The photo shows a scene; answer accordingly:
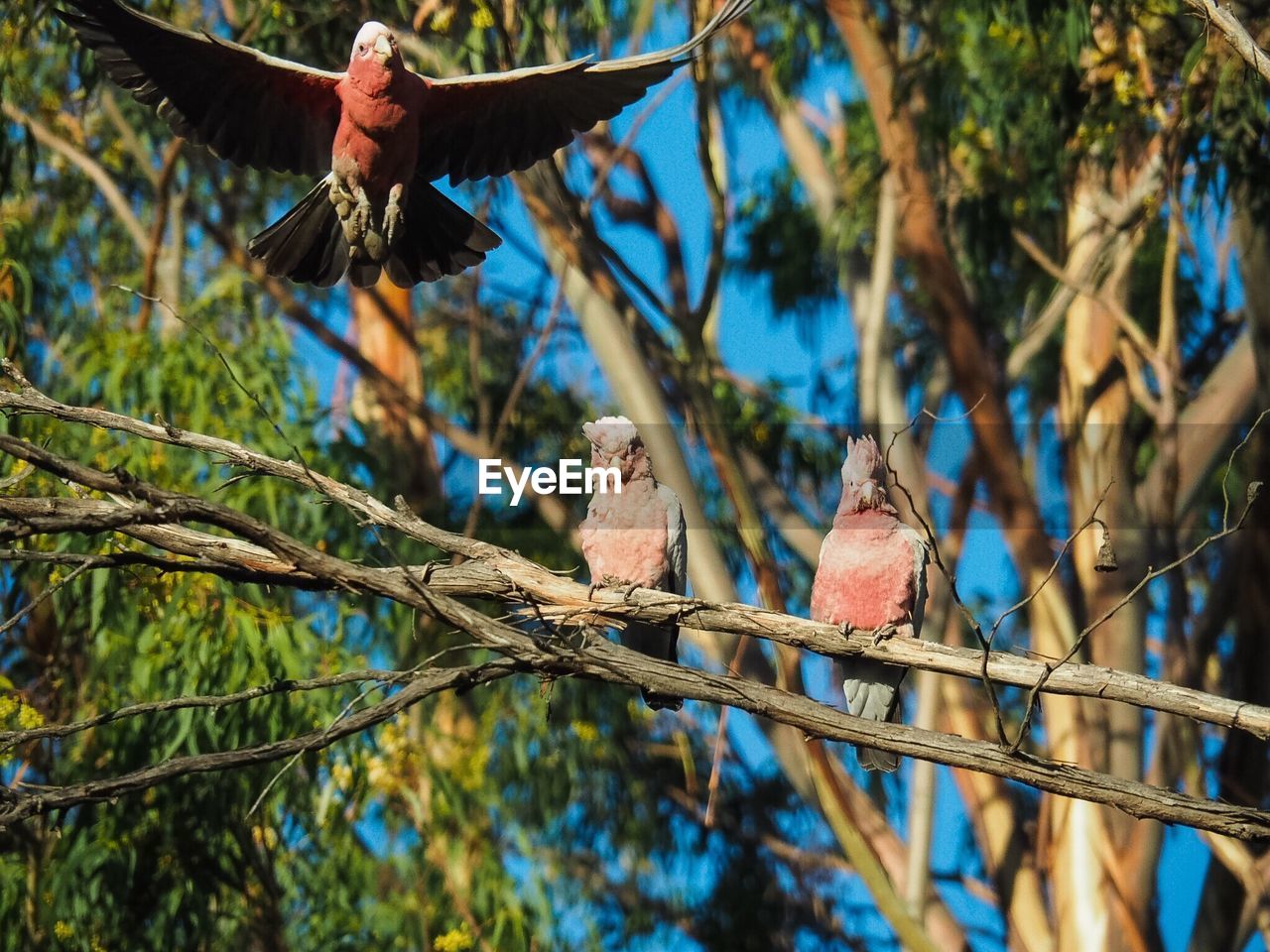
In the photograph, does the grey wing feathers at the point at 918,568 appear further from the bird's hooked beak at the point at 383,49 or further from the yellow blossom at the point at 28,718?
the yellow blossom at the point at 28,718

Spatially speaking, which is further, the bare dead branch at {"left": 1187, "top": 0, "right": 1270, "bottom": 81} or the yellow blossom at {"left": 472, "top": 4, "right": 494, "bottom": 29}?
the yellow blossom at {"left": 472, "top": 4, "right": 494, "bottom": 29}

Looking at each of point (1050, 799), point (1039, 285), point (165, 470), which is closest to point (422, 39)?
point (165, 470)

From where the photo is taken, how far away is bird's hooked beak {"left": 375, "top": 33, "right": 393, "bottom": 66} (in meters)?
4.76

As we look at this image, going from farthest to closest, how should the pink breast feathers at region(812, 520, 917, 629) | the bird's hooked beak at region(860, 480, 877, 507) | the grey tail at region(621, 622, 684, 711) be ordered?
1. the grey tail at region(621, 622, 684, 711)
2. the bird's hooked beak at region(860, 480, 877, 507)
3. the pink breast feathers at region(812, 520, 917, 629)

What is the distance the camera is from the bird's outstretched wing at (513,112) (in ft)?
15.7

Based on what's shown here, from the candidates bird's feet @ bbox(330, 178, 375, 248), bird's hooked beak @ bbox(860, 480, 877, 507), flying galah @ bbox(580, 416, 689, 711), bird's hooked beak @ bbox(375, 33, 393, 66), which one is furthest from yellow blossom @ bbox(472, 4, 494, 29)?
bird's hooked beak @ bbox(860, 480, 877, 507)

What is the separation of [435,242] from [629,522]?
1342 mm

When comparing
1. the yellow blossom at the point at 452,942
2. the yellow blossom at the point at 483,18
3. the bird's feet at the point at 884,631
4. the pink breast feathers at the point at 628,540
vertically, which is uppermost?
the yellow blossom at the point at 483,18

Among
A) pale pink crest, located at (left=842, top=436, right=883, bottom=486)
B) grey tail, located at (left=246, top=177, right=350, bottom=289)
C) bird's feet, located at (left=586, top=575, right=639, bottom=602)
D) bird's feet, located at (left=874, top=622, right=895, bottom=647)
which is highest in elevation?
grey tail, located at (left=246, top=177, right=350, bottom=289)

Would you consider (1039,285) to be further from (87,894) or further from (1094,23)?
(87,894)

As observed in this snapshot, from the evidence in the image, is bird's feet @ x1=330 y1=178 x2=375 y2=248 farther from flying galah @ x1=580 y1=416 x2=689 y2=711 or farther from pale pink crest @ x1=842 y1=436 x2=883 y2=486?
pale pink crest @ x1=842 y1=436 x2=883 y2=486

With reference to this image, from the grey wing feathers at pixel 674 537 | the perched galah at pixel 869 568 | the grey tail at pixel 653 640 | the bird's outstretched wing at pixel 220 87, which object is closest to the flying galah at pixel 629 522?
the grey wing feathers at pixel 674 537

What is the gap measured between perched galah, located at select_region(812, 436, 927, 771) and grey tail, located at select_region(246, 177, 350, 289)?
5.68 feet

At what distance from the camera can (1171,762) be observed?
7590 mm
